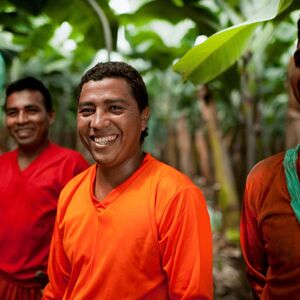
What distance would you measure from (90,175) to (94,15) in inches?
55.7

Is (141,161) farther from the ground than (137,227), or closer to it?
farther from the ground

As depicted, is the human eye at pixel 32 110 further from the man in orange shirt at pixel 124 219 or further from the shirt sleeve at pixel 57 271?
the shirt sleeve at pixel 57 271

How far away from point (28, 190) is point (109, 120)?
67 centimetres

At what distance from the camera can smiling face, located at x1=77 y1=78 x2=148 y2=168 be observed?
1275 millimetres

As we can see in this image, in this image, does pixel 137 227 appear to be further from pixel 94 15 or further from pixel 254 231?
pixel 94 15

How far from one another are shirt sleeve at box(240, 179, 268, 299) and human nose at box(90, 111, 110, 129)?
0.49m

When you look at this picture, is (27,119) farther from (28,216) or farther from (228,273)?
(228,273)

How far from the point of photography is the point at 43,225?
1.74 m

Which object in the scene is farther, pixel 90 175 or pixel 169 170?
pixel 90 175

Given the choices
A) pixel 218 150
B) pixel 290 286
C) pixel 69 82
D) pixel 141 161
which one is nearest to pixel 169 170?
pixel 141 161

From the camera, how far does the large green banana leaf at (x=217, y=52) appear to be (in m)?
1.37

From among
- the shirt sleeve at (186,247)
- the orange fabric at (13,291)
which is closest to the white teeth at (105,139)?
the shirt sleeve at (186,247)

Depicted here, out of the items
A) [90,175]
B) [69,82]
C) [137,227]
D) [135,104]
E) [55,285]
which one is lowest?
[55,285]

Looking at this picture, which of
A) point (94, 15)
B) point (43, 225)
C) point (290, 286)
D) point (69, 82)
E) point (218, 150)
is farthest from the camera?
point (69, 82)
